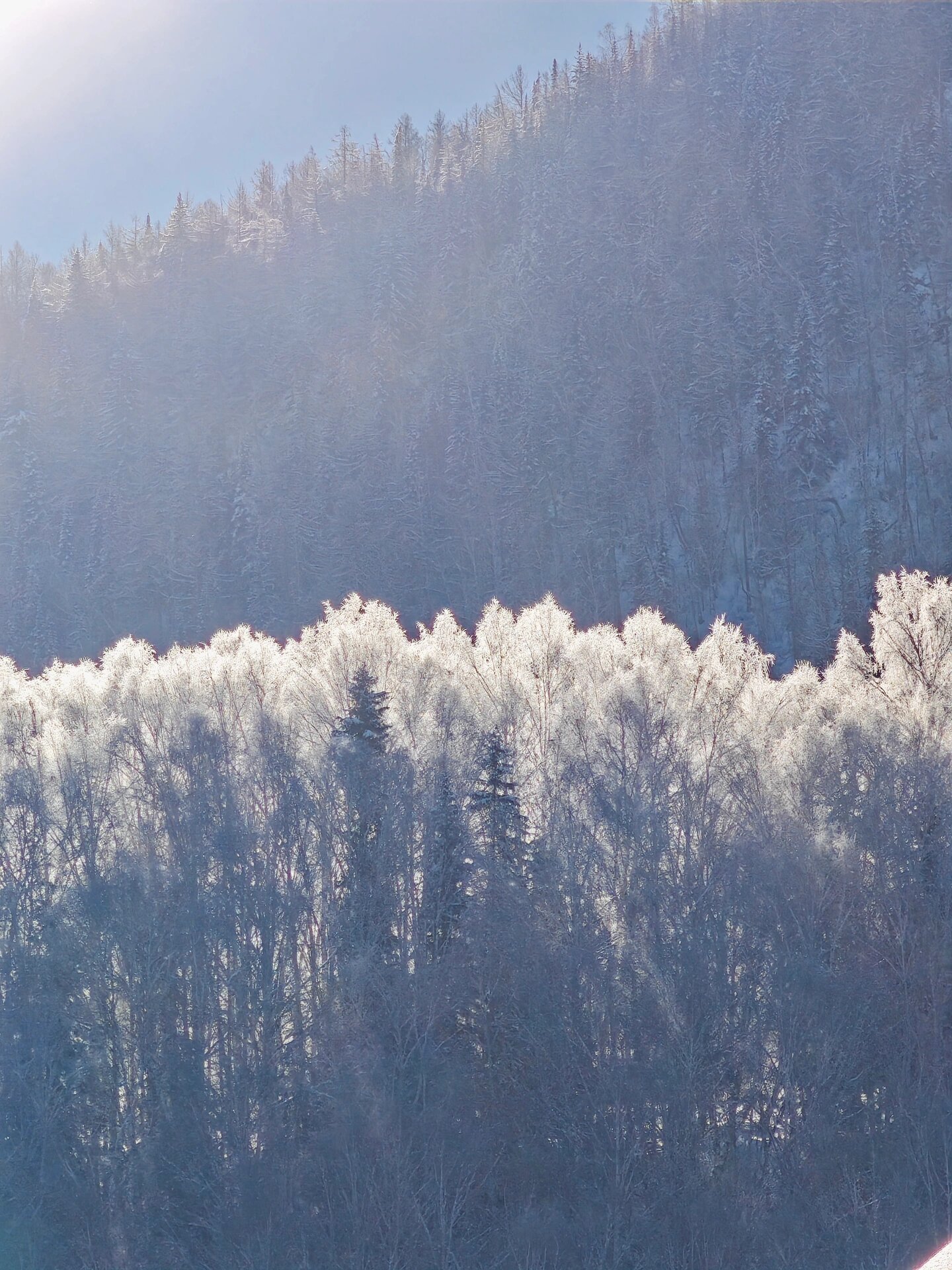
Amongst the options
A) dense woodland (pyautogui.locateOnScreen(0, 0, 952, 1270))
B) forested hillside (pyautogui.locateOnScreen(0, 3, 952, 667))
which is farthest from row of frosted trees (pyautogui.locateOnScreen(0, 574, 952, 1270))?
forested hillside (pyautogui.locateOnScreen(0, 3, 952, 667))

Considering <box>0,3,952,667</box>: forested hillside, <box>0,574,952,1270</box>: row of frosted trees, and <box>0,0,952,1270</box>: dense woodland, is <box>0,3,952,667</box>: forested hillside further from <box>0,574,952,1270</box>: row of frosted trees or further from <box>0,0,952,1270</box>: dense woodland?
<box>0,574,952,1270</box>: row of frosted trees

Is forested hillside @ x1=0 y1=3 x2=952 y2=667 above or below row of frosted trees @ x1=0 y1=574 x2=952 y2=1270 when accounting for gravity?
above

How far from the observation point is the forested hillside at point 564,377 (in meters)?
93.4

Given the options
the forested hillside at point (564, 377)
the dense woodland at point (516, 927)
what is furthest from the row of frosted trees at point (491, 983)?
the forested hillside at point (564, 377)

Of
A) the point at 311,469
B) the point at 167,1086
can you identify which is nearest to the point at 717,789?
the point at 167,1086

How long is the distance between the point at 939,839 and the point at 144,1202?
25549 millimetres

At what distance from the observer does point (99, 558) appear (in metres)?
116

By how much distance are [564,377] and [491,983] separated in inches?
3385

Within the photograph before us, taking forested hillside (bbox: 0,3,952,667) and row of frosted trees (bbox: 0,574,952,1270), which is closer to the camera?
row of frosted trees (bbox: 0,574,952,1270)

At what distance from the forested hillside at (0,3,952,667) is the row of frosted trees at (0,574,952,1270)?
1547 inches

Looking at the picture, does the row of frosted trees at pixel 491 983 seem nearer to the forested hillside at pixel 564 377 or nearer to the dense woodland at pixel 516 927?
the dense woodland at pixel 516 927

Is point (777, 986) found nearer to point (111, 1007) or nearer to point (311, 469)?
point (111, 1007)

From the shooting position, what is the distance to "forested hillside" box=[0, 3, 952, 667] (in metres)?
93.4

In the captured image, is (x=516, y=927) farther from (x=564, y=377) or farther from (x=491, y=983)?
(x=564, y=377)
